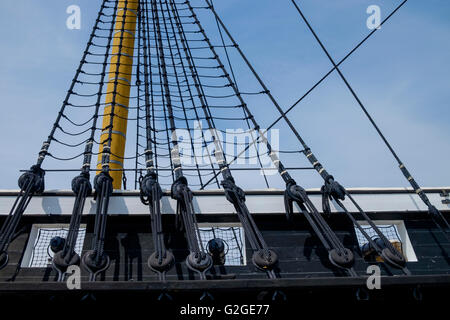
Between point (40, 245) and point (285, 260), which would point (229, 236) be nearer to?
point (285, 260)

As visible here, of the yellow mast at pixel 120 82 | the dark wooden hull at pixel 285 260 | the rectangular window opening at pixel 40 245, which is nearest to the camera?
the dark wooden hull at pixel 285 260

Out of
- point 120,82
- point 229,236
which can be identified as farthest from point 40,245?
point 120,82

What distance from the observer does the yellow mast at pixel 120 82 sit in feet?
14.4

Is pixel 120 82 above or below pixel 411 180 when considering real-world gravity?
A: above

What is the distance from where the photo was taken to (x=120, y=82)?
5066 mm

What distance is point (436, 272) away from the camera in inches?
130

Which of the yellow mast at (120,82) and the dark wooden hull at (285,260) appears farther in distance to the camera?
the yellow mast at (120,82)

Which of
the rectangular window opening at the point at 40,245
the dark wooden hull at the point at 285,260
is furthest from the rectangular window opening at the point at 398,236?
the rectangular window opening at the point at 40,245

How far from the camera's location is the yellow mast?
4398mm

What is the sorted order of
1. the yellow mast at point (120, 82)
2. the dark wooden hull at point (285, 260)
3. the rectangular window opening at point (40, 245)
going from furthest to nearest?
the yellow mast at point (120, 82), the rectangular window opening at point (40, 245), the dark wooden hull at point (285, 260)

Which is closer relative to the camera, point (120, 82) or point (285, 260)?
point (285, 260)

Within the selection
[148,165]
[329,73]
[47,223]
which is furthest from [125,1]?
[47,223]

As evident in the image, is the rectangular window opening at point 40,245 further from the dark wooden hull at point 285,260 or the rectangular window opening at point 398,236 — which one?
the rectangular window opening at point 398,236
